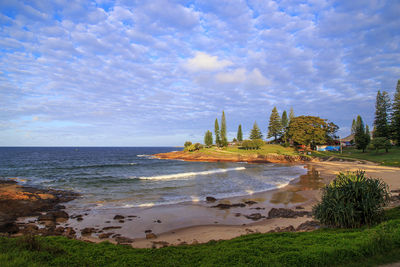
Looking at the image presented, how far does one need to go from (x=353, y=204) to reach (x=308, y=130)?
6471 cm

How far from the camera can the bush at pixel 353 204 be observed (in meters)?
8.23

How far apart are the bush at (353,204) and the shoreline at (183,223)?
1350mm

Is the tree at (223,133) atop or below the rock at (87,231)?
atop

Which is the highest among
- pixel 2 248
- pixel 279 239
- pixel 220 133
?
pixel 220 133

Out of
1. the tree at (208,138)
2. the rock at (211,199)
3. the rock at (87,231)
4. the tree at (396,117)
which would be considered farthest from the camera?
the tree at (208,138)

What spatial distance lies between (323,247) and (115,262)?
5744 mm

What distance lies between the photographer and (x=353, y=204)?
8219 mm

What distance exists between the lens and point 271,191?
2059cm

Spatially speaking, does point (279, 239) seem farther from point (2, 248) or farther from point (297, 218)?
point (2, 248)

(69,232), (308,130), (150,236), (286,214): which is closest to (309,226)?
(286,214)

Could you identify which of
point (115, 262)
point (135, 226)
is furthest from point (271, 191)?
point (115, 262)

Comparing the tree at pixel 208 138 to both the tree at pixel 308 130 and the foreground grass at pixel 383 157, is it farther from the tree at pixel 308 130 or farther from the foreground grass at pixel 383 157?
the foreground grass at pixel 383 157

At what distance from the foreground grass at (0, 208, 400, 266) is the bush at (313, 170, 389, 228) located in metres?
1.27

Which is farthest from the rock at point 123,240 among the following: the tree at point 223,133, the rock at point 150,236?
the tree at point 223,133
